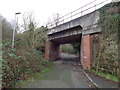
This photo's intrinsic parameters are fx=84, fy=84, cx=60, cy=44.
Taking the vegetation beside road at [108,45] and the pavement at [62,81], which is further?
the vegetation beside road at [108,45]

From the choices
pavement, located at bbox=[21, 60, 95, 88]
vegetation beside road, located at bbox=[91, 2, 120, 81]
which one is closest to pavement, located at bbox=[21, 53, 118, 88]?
pavement, located at bbox=[21, 60, 95, 88]

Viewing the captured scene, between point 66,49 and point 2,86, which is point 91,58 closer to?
point 2,86

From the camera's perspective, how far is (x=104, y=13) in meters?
6.82

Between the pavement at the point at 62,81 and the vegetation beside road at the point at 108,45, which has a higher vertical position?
the vegetation beside road at the point at 108,45

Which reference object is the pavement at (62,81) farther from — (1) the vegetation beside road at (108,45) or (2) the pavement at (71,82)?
(1) the vegetation beside road at (108,45)

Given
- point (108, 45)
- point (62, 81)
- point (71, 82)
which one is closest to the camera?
point (71, 82)

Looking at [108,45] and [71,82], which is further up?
[108,45]

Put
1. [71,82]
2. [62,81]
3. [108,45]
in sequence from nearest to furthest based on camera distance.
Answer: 1. [71,82]
2. [62,81]
3. [108,45]

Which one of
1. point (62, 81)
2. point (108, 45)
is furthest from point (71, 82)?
point (108, 45)

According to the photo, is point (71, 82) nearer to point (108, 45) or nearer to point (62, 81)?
point (62, 81)

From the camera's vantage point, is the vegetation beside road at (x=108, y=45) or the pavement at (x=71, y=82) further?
the vegetation beside road at (x=108, y=45)

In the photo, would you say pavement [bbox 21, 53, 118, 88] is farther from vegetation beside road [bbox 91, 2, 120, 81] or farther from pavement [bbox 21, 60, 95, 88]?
vegetation beside road [bbox 91, 2, 120, 81]

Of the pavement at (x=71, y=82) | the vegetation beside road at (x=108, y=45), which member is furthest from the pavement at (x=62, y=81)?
the vegetation beside road at (x=108, y=45)

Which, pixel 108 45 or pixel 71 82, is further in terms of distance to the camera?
pixel 108 45
